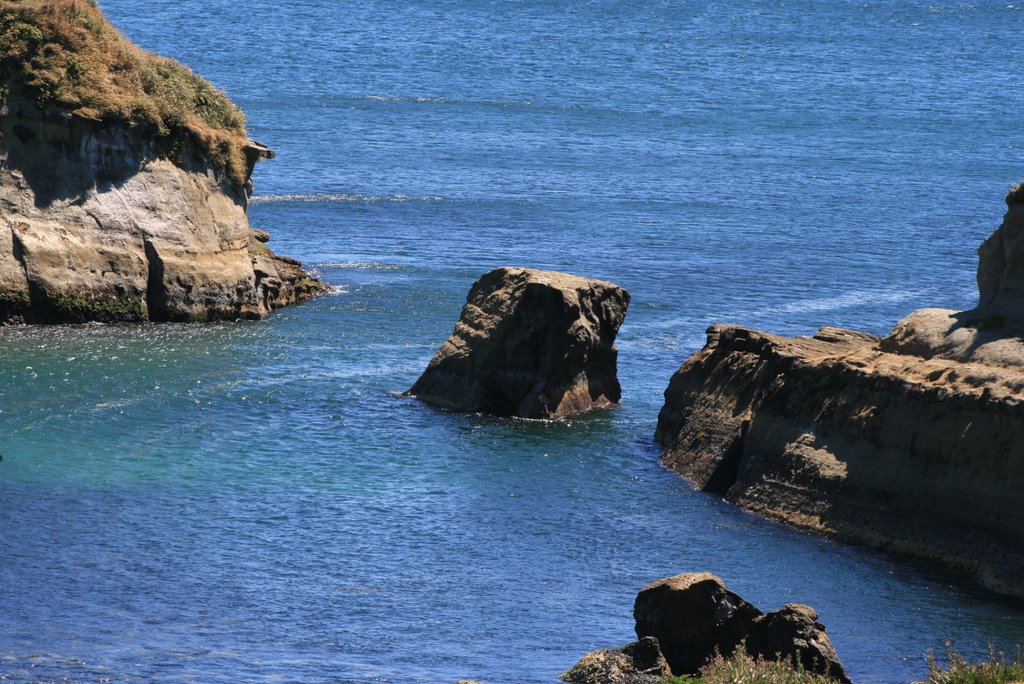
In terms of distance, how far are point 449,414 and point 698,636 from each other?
69.8ft

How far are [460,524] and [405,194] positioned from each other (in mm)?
53608

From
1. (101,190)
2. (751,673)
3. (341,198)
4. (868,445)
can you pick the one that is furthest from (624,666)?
(341,198)

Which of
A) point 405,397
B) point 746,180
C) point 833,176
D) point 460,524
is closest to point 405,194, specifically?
point 746,180

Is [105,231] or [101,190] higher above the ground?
[101,190]

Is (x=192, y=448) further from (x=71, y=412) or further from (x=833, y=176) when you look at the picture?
(x=833, y=176)

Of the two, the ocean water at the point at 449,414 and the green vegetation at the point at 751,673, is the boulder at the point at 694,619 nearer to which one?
the green vegetation at the point at 751,673

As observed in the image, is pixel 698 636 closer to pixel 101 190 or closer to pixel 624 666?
pixel 624 666

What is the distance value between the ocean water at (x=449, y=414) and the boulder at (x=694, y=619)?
2146 millimetres

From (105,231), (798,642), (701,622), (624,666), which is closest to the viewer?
(798,642)

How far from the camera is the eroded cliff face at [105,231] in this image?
55938 mm

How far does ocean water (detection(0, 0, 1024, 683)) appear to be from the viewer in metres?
31.5

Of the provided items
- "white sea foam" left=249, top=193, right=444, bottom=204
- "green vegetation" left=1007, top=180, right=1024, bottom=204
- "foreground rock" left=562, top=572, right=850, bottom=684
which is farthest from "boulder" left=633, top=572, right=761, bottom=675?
"white sea foam" left=249, top=193, right=444, bottom=204

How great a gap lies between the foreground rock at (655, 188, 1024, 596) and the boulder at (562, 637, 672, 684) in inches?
394

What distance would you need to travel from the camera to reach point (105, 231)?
57.5 m
